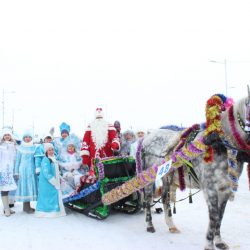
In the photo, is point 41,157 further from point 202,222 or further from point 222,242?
point 222,242

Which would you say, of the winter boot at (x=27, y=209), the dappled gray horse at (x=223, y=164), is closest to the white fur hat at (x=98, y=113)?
the winter boot at (x=27, y=209)

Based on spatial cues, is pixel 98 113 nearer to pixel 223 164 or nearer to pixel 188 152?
A: pixel 188 152

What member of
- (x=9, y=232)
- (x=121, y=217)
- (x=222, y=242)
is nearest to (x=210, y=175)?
(x=222, y=242)

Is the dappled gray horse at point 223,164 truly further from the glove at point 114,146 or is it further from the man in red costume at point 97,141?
the man in red costume at point 97,141

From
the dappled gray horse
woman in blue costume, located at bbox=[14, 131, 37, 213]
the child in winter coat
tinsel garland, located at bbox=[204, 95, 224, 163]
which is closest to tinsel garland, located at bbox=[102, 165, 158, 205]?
the dappled gray horse

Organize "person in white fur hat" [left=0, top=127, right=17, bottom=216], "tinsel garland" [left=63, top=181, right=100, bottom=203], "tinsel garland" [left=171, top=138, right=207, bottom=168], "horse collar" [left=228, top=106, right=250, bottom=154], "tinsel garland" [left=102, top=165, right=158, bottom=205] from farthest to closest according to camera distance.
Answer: "person in white fur hat" [left=0, top=127, right=17, bottom=216]
"tinsel garland" [left=63, top=181, right=100, bottom=203]
"tinsel garland" [left=102, top=165, right=158, bottom=205]
"tinsel garland" [left=171, top=138, right=207, bottom=168]
"horse collar" [left=228, top=106, right=250, bottom=154]

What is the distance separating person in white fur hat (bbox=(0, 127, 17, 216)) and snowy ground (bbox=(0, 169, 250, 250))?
0.36m

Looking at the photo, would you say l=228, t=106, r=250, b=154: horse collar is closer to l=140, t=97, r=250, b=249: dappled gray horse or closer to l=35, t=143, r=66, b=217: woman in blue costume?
l=140, t=97, r=250, b=249: dappled gray horse

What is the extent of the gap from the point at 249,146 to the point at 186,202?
424cm

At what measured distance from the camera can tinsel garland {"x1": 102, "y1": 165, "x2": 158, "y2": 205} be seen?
5484 millimetres

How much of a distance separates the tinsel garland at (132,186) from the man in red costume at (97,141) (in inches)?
44.5

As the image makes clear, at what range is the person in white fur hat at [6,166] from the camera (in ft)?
24.6

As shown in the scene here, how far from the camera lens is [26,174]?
7.73 m

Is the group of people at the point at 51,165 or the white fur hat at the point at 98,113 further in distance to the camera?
the white fur hat at the point at 98,113
